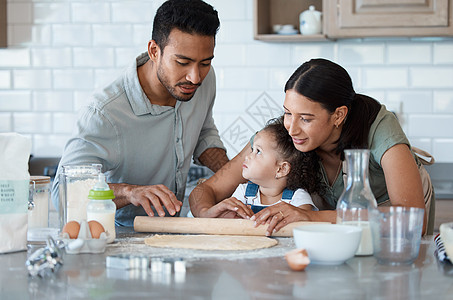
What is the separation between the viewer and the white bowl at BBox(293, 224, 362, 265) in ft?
4.65

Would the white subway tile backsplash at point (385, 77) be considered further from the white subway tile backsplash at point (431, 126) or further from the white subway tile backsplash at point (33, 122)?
the white subway tile backsplash at point (33, 122)

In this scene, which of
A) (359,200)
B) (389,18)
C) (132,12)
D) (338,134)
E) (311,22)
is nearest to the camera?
(359,200)

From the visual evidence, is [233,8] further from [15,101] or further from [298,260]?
[298,260]

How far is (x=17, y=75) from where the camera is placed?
3.93m

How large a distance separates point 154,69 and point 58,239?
0.94 metres

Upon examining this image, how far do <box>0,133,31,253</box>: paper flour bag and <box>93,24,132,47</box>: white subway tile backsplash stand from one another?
7.52 feet

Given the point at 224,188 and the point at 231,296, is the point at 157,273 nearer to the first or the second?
the point at 231,296

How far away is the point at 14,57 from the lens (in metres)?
3.92

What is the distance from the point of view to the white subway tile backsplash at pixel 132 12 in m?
3.81

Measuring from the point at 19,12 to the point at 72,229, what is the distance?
2669mm

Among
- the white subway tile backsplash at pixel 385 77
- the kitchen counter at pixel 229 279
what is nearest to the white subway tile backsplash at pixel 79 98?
the white subway tile backsplash at pixel 385 77

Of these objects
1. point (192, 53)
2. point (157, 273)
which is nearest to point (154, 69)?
point (192, 53)

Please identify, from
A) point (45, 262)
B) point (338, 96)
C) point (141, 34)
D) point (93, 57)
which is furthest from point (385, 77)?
point (45, 262)

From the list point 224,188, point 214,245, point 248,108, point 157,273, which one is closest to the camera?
point 157,273
